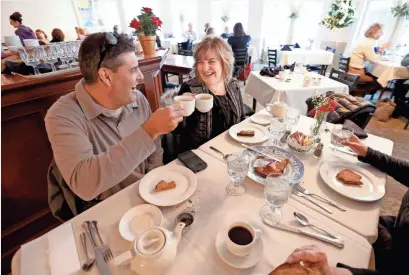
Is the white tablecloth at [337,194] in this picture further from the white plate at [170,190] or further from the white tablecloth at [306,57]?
the white tablecloth at [306,57]

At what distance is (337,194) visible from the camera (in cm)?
91

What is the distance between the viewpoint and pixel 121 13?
9070mm

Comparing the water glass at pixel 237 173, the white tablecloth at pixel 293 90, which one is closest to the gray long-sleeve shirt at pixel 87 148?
the water glass at pixel 237 173

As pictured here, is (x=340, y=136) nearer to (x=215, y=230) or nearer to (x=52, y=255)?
(x=215, y=230)

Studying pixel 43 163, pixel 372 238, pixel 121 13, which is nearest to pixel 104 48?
pixel 43 163

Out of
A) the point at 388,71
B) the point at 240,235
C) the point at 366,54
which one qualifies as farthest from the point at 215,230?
the point at 366,54

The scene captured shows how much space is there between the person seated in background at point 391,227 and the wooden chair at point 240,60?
4.46m

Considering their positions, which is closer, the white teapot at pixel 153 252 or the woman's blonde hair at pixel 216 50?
the white teapot at pixel 153 252

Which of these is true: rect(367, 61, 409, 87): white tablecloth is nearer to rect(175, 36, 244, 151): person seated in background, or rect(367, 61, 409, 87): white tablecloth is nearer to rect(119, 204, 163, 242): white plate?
rect(175, 36, 244, 151): person seated in background

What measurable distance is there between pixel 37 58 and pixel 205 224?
153cm

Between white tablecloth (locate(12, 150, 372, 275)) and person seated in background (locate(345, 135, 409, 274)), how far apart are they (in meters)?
0.24

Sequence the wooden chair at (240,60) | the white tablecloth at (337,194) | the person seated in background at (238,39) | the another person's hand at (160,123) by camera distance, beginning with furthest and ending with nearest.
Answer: the wooden chair at (240,60)
the person seated in background at (238,39)
the another person's hand at (160,123)
the white tablecloth at (337,194)

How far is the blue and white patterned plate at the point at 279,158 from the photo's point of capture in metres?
0.97

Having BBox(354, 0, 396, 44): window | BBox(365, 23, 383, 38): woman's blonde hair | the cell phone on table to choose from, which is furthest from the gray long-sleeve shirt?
BBox(354, 0, 396, 44): window
